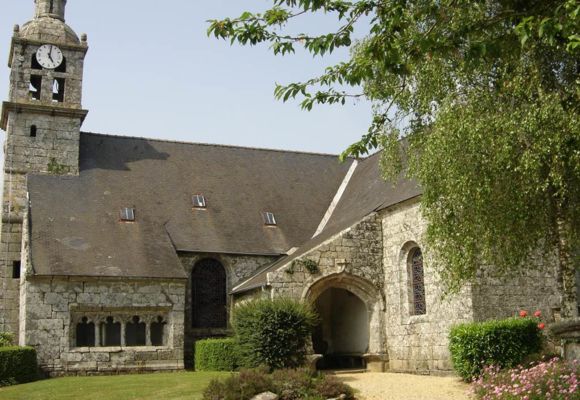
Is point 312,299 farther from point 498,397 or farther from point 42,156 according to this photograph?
point 42,156

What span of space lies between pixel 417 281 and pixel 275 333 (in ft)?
16.0

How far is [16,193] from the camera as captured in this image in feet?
74.5

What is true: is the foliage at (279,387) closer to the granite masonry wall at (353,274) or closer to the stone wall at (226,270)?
the granite masonry wall at (353,274)

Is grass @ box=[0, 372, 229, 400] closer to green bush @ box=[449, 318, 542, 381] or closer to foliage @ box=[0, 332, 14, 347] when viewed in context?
foliage @ box=[0, 332, 14, 347]

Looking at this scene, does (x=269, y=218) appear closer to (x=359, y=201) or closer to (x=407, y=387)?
(x=359, y=201)

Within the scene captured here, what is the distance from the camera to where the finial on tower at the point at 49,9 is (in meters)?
25.4

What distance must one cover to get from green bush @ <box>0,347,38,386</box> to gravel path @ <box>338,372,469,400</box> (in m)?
8.22

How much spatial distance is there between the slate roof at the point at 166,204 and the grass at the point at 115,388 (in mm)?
3468

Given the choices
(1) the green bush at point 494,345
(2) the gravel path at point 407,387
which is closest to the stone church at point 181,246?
(2) the gravel path at point 407,387

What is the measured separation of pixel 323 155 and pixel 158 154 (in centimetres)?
689

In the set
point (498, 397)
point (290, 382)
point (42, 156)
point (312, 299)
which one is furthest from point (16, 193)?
point (498, 397)

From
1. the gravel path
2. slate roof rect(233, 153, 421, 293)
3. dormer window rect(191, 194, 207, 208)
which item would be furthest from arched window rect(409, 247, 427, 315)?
dormer window rect(191, 194, 207, 208)

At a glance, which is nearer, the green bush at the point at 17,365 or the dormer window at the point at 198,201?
the green bush at the point at 17,365

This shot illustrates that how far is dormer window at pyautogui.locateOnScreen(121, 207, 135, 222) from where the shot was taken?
2231cm
